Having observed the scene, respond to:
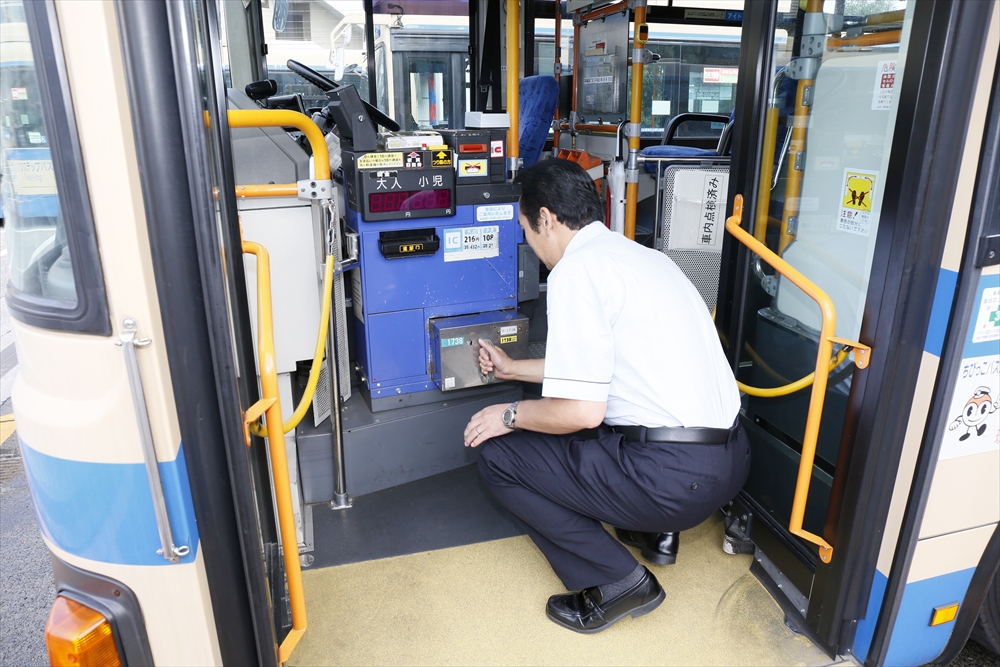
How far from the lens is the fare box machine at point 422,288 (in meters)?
2.68

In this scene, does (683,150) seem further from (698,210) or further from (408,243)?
(408,243)

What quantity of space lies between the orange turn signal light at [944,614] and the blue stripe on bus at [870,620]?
0.57 ft

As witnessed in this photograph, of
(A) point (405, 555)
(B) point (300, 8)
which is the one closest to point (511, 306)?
(A) point (405, 555)

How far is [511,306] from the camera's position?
304 cm

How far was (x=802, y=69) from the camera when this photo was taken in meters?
2.03

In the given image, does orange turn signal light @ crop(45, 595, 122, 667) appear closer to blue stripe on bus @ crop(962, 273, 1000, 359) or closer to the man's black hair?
the man's black hair

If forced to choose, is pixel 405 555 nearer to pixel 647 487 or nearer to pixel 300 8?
pixel 647 487

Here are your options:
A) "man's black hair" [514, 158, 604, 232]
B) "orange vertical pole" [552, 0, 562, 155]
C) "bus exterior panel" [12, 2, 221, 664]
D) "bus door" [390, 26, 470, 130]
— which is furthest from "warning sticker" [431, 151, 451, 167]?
"bus door" [390, 26, 470, 130]

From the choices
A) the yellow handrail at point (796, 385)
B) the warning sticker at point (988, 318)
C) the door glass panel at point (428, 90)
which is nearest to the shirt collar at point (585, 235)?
the yellow handrail at point (796, 385)

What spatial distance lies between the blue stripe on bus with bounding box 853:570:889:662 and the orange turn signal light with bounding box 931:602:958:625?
173mm

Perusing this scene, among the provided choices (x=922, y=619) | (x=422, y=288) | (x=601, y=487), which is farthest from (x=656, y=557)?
(x=422, y=288)

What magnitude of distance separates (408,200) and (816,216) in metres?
1.46

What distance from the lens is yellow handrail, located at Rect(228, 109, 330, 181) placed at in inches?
77.8

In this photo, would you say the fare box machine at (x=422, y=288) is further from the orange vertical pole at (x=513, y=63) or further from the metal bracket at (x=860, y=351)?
the metal bracket at (x=860, y=351)
